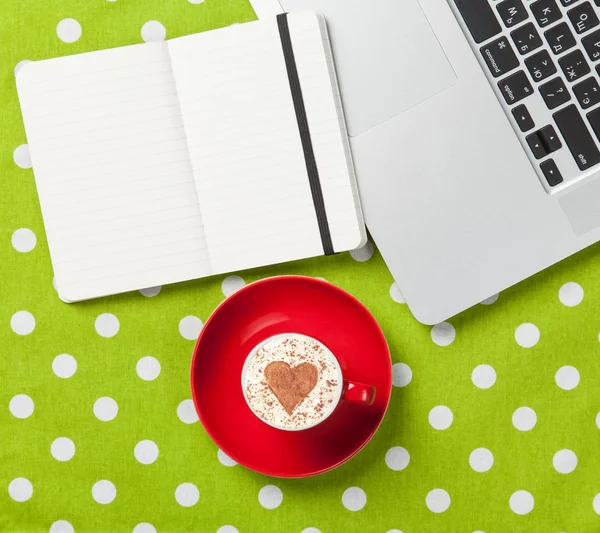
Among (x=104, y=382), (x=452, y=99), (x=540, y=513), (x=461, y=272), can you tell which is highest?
(x=452, y=99)

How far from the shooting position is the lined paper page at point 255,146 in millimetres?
685

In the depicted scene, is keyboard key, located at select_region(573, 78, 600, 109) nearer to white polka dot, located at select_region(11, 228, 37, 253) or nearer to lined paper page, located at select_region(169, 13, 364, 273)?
lined paper page, located at select_region(169, 13, 364, 273)

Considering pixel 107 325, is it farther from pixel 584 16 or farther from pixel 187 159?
pixel 584 16

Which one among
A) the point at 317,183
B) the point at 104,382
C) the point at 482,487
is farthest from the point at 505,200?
the point at 104,382

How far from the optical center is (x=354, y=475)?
29.2 inches

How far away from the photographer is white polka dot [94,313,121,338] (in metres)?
0.73

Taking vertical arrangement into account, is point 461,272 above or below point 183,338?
above

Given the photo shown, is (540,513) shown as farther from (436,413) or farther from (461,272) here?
(461,272)

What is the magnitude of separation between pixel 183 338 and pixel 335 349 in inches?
7.5

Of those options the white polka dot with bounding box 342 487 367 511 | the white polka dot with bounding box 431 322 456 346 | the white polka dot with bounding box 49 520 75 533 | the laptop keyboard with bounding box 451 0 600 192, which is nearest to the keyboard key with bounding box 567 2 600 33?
the laptop keyboard with bounding box 451 0 600 192

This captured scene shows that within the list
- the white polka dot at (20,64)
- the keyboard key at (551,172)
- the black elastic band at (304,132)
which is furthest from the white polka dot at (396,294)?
the white polka dot at (20,64)

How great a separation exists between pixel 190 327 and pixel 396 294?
26 centimetres

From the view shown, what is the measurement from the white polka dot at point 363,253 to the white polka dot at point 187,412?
0.90ft

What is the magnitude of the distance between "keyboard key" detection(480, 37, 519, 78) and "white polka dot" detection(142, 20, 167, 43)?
1.23 ft
